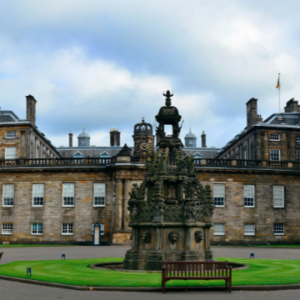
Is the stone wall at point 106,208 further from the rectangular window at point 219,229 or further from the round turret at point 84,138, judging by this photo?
the round turret at point 84,138

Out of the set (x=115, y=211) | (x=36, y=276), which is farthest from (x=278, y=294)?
(x=115, y=211)

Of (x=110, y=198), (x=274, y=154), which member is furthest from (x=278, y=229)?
(x=110, y=198)

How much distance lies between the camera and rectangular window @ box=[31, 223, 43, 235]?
158ft

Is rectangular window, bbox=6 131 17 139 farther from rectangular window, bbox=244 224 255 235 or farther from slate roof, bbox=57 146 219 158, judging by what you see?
rectangular window, bbox=244 224 255 235

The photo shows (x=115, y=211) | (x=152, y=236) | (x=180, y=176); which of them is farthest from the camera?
(x=115, y=211)

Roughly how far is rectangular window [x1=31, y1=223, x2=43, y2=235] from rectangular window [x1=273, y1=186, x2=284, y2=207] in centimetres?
2393

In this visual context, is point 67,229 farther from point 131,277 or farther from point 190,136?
point 190,136

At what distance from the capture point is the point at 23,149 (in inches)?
2108

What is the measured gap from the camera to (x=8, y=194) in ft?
161

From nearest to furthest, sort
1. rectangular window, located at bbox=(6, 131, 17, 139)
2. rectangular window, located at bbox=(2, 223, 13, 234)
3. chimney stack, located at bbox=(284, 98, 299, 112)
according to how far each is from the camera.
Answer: rectangular window, located at bbox=(2, 223, 13, 234) < rectangular window, located at bbox=(6, 131, 17, 139) < chimney stack, located at bbox=(284, 98, 299, 112)

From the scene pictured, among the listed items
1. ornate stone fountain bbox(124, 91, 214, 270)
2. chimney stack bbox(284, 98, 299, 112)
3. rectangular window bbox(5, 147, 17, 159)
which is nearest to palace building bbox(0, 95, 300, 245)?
rectangular window bbox(5, 147, 17, 159)

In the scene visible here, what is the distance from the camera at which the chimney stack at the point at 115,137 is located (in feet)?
254

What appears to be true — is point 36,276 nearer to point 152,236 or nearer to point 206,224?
point 152,236

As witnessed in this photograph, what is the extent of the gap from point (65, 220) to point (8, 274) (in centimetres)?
3135
